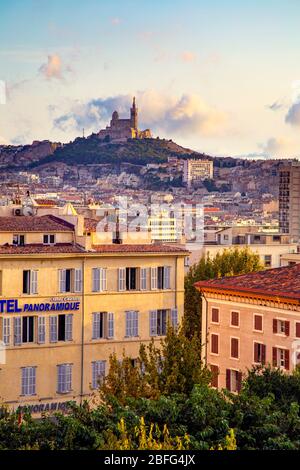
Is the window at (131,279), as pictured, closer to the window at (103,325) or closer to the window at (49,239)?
the window at (103,325)

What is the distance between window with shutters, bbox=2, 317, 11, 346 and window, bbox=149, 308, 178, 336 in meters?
6.67

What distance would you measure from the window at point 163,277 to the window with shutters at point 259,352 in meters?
5.69

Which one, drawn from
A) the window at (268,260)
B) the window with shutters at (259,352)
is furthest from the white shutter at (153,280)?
the window at (268,260)

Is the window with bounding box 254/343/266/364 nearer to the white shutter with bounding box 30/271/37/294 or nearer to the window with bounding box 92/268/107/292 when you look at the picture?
the window with bounding box 92/268/107/292

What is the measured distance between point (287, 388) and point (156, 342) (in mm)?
17016

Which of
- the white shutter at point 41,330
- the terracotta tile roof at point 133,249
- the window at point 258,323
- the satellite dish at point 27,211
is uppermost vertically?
the satellite dish at point 27,211

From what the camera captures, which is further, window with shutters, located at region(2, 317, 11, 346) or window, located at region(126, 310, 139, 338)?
window, located at region(126, 310, 139, 338)

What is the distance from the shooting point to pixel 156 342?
176ft

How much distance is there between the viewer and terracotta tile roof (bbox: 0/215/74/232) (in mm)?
53638

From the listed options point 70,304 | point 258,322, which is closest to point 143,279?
point 70,304

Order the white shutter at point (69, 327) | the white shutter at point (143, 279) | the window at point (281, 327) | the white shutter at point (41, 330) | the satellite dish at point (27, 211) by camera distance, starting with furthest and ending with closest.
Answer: the satellite dish at point (27, 211)
the white shutter at point (143, 279)
the white shutter at point (69, 327)
the white shutter at point (41, 330)
the window at point (281, 327)

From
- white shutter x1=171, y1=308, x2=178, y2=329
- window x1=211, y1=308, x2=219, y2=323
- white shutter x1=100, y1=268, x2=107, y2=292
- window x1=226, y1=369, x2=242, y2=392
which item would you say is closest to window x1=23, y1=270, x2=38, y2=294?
white shutter x1=100, y1=268, x2=107, y2=292

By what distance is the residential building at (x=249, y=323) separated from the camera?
1939 inches

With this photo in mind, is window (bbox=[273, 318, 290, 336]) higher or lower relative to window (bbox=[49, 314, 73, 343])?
higher
